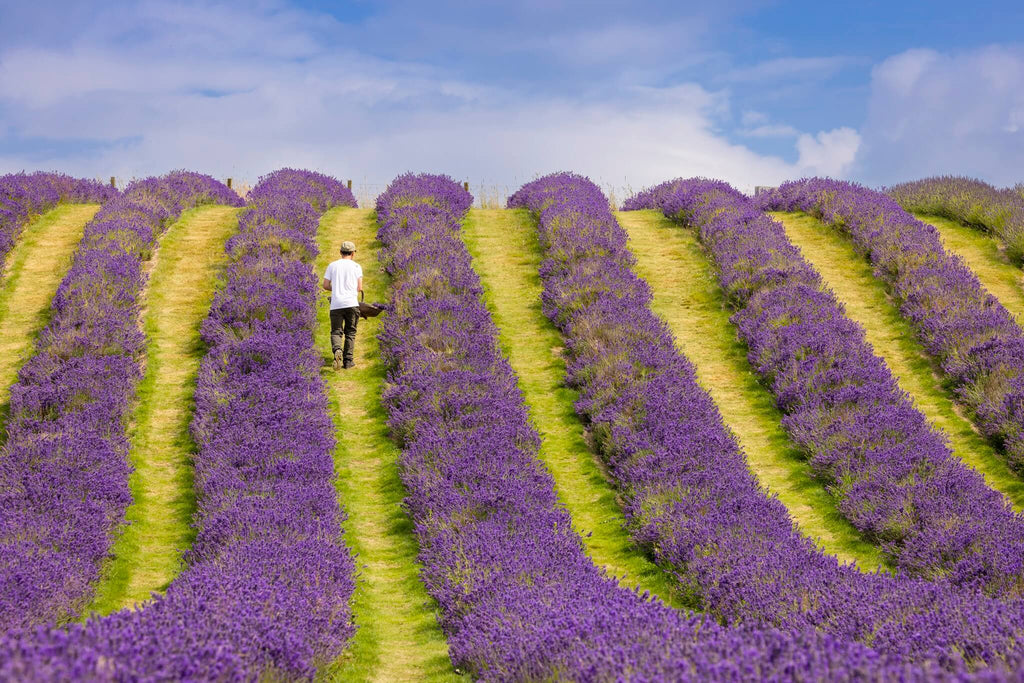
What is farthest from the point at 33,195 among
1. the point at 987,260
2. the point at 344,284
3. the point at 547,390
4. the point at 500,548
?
the point at 987,260

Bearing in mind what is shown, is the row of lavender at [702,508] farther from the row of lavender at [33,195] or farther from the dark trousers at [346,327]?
the row of lavender at [33,195]

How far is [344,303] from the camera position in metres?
11.7

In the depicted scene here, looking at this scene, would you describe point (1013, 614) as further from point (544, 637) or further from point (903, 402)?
point (903, 402)

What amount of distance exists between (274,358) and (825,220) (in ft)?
37.7

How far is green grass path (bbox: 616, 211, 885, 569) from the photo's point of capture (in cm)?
846

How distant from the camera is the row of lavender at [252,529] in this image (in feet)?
12.0

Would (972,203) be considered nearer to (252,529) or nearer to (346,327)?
(346,327)

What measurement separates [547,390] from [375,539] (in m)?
3.58

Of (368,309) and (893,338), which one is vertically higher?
(368,309)

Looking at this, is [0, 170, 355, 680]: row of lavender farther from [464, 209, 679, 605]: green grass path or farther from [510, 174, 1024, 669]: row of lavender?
[510, 174, 1024, 669]: row of lavender

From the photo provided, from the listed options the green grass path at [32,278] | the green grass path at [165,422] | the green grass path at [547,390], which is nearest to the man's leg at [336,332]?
the green grass path at [165,422]

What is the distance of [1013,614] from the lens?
5102mm

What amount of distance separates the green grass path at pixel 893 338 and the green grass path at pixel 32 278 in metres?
10.4

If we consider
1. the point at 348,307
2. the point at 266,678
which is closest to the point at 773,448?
the point at 348,307
